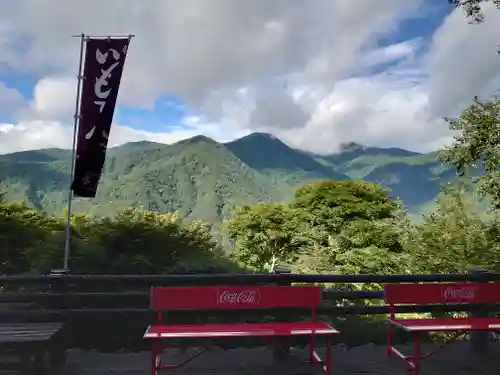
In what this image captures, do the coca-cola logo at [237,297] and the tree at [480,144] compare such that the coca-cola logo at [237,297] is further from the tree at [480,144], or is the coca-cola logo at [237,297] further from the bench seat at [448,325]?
the tree at [480,144]

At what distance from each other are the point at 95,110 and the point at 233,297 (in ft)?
9.74

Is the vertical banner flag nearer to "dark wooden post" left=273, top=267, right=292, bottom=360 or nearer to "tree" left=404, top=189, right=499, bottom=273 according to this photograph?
"dark wooden post" left=273, top=267, right=292, bottom=360

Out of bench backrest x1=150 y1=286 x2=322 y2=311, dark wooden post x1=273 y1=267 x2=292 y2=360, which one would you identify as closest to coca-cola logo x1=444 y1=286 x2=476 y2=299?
bench backrest x1=150 y1=286 x2=322 y2=311

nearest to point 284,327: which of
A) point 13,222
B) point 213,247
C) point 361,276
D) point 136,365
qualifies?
point 361,276

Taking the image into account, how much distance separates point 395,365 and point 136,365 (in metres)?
2.71

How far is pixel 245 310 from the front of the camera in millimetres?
5754

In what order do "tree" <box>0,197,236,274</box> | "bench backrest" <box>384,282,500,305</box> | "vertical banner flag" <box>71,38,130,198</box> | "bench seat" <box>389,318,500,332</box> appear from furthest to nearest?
1. "tree" <box>0,197,236,274</box>
2. "vertical banner flag" <box>71,38,130,198</box>
3. "bench backrest" <box>384,282,500,305</box>
4. "bench seat" <box>389,318,500,332</box>

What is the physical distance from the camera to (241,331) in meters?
4.88

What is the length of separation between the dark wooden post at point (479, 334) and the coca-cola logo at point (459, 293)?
1.68 ft

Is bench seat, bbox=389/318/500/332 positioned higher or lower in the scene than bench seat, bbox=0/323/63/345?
higher

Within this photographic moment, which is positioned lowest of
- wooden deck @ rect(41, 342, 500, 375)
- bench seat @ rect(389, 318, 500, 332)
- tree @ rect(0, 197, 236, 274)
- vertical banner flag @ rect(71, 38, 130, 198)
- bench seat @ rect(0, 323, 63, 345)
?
wooden deck @ rect(41, 342, 500, 375)

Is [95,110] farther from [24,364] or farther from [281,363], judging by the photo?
[281,363]

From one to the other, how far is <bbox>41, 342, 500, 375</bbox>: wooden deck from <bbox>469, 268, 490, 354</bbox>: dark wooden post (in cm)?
11

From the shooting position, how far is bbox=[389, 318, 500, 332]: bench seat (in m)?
4.96
